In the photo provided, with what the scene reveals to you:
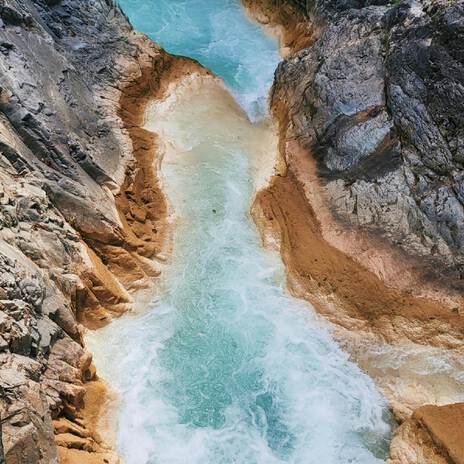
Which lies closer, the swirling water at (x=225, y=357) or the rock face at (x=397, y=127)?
the swirling water at (x=225, y=357)

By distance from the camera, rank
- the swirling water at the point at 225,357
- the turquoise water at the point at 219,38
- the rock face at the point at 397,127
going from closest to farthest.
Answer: the swirling water at the point at 225,357
the rock face at the point at 397,127
the turquoise water at the point at 219,38

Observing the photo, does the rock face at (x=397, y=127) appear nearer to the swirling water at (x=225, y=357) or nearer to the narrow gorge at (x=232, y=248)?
the narrow gorge at (x=232, y=248)

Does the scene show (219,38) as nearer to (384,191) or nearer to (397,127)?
(397,127)

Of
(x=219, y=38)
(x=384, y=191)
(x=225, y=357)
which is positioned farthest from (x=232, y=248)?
(x=219, y=38)

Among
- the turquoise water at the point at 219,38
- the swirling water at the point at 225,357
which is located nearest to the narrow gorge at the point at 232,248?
the swirling water at the point at 225,357

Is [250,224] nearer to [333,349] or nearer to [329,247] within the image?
[329,247]

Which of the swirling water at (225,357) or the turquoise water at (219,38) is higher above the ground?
the turquoise water at (219,38)

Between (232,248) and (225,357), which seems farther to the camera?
(232,248)
